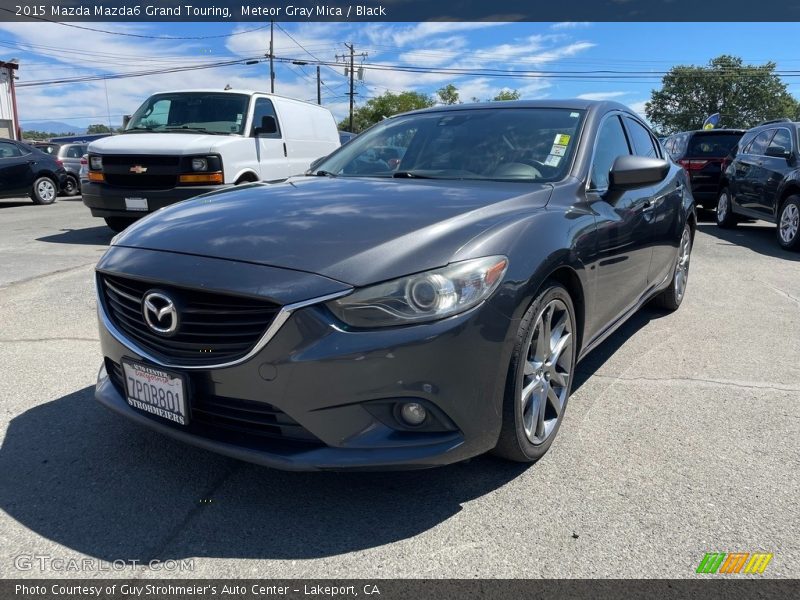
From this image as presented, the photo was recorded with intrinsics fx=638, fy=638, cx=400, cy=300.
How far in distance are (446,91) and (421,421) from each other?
86539mm

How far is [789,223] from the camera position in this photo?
29.1 feet

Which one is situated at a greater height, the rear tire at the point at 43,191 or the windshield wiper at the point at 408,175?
the windshield wiper at the point at 408,175

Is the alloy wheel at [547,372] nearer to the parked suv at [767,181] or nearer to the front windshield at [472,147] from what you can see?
the front windshield at [472,147]

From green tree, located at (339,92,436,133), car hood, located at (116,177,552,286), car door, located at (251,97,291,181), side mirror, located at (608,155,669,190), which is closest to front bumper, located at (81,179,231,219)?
car door, located at (251,97,291,181)

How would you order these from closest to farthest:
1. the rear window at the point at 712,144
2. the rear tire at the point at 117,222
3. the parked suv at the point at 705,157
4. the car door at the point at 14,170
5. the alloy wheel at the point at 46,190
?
the rear tire at the point at 117,222
the parked suv at the point at 705,157
the rear window at the point at 712,144
the car door at the point at 14,170
the alloy wheel at the point at 46,190

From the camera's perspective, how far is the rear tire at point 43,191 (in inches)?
584

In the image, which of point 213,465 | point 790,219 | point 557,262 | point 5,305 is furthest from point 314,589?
point 790,219

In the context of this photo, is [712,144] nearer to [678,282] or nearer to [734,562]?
[678,282]

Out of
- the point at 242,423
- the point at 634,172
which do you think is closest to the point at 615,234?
the point at 634,172

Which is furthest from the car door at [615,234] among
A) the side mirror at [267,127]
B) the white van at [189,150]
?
the side mirror at [267,127]

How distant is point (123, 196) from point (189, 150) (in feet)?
3.41

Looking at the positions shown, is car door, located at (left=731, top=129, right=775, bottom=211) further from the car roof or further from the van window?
the van window

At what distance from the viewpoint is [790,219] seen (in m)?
8.85

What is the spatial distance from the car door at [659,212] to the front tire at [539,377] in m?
1.49
